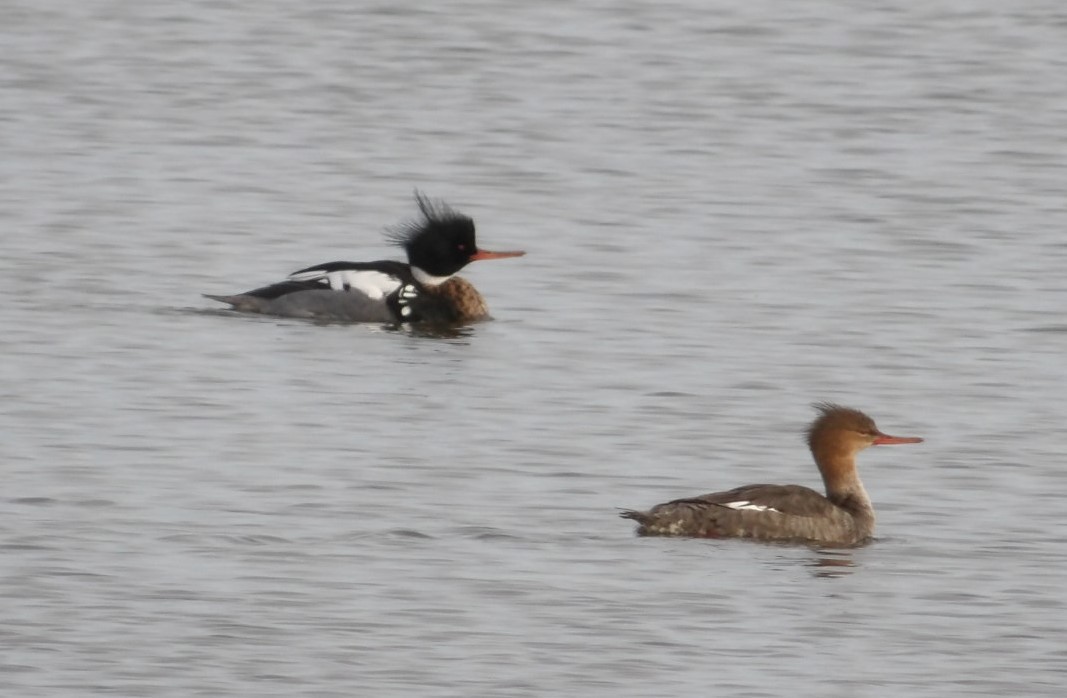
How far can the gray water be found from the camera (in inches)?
359

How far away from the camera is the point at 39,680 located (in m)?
8.35

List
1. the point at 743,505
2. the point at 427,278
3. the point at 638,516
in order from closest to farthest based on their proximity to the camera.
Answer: the point at 638,516 → the point at 743,505 → the point at 427,278

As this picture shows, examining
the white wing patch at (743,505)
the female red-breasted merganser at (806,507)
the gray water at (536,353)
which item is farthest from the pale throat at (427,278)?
the white wing patch at (743,505)

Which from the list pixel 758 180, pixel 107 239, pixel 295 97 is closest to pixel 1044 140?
pixel 758 180

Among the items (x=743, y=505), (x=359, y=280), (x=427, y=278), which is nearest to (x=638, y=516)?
(x=743, y=505)

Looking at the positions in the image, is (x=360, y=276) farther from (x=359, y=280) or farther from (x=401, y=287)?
(x=401, y=287)

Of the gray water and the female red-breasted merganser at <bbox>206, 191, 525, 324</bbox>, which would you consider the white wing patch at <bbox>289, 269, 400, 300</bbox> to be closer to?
the female red-breasted merganser at <bbox>206, 191, 525, 324</bbox>

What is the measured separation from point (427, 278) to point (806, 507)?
623 centimetres

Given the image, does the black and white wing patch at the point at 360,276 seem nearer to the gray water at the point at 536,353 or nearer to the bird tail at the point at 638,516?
the gray water at the point at 536,353

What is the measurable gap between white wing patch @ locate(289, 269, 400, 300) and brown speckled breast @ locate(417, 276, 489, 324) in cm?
23

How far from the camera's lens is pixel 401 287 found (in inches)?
647

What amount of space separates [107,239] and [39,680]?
9.85 metres

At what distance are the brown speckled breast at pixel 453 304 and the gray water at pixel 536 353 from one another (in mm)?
276

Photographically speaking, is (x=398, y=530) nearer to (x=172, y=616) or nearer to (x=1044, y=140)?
(x=172, y=616)
